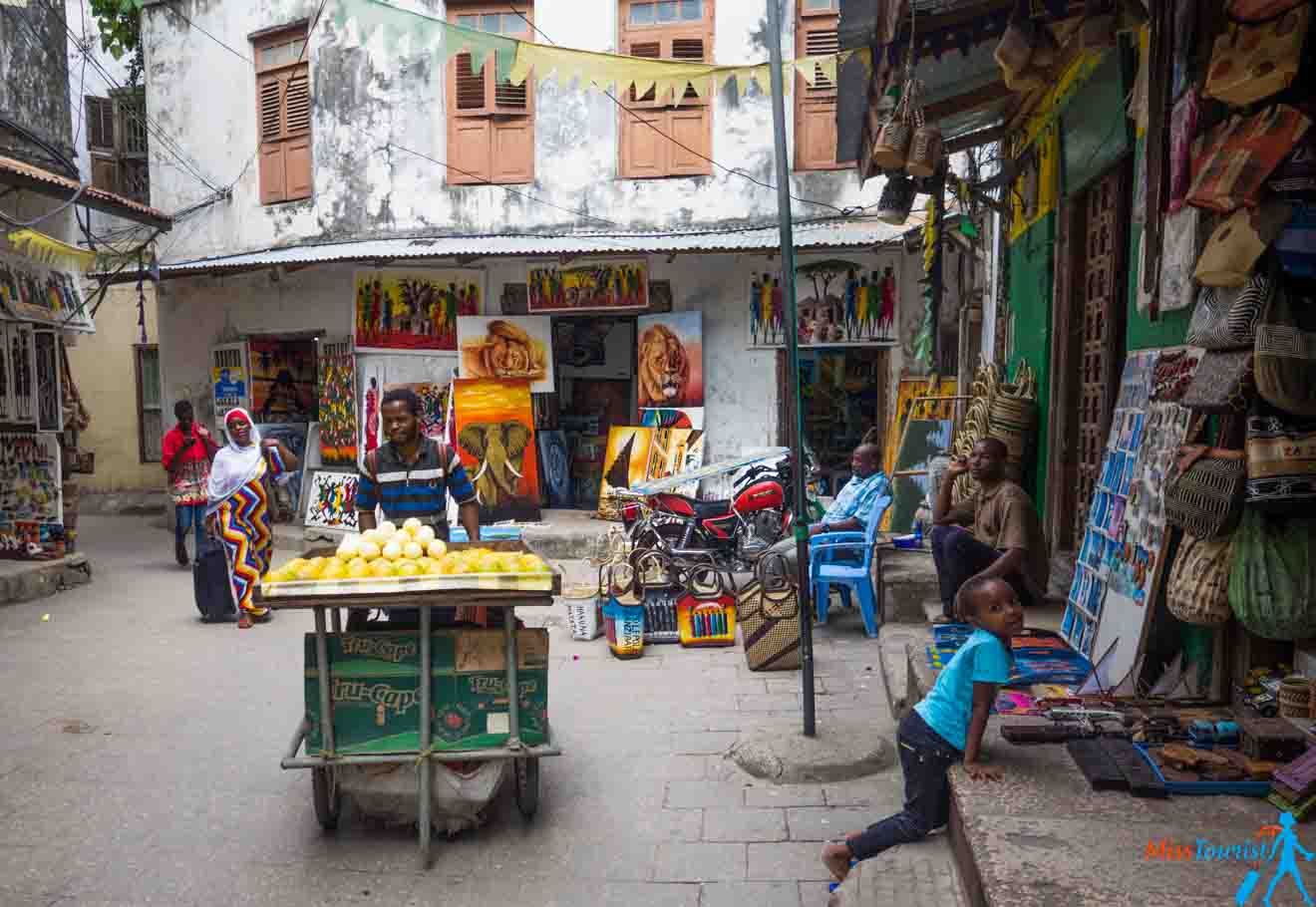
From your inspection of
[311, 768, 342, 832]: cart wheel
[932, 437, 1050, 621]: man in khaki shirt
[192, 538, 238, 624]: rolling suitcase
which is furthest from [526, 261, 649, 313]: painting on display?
[311, 768, 342, 832]: cart wheel

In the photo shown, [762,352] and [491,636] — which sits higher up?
[762,352]

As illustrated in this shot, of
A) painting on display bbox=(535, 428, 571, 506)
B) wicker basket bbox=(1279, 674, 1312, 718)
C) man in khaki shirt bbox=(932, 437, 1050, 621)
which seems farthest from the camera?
painting on display bbox=(535, 428, 571, 506)

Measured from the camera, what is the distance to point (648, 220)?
11.7m

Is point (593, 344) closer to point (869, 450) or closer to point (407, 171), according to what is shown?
point (407, 171)

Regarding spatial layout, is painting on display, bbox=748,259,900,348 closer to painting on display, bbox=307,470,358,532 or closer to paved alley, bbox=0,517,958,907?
paved alley, bbox=0,517,958,907

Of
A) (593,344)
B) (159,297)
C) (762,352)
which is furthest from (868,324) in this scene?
(159,297)

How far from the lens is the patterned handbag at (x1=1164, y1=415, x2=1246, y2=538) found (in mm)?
3279

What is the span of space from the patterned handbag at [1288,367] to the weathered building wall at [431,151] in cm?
851

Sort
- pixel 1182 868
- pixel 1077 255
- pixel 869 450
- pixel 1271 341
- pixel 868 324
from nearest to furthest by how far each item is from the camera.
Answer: pixel 1182 868, pixel 1271 341, pixel 1077 255, pixel 869 450, pixel 868 324

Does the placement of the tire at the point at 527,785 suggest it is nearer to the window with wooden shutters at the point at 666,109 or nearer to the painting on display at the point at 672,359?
the painting on display at the point at 672,359

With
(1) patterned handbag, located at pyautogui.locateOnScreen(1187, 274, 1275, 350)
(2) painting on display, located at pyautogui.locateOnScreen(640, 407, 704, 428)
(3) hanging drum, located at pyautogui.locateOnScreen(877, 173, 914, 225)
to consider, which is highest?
(3) hanging drum, located at pyautogui.locateOnScreen(877, 173, 914, 225)

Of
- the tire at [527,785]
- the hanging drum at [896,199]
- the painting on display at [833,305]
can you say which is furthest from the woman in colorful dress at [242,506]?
the painting on display at [833,305]

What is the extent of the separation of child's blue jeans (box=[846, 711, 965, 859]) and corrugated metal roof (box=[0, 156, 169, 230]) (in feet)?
27.6

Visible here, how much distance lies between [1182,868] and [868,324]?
29.2 feet
